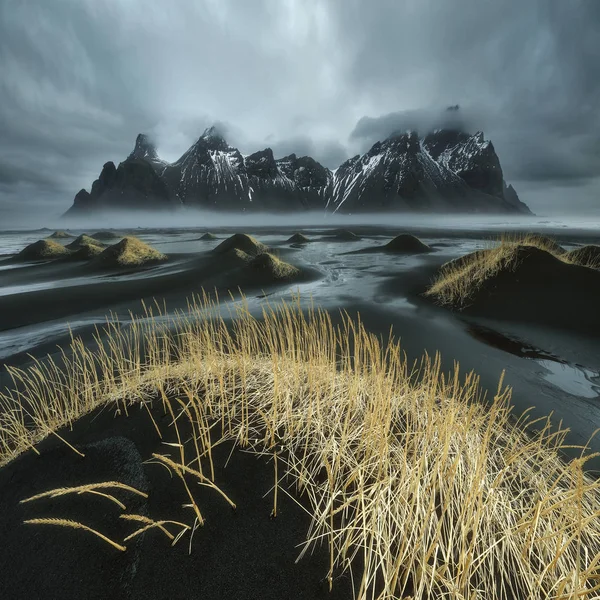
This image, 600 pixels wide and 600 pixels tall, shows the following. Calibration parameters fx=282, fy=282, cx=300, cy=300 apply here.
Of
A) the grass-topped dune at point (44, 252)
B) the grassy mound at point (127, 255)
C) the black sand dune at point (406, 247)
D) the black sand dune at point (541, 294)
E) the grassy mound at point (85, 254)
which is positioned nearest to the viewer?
the black sand dune at point (541, 294)

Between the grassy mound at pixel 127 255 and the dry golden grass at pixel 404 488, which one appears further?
the grassy mound at pixel 127 255

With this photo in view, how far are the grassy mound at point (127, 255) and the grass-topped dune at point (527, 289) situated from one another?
2007 centimetres

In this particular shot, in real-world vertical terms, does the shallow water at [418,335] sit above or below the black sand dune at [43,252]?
below

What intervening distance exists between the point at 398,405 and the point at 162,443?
2.60m

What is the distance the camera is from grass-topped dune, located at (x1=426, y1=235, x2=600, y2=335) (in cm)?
910

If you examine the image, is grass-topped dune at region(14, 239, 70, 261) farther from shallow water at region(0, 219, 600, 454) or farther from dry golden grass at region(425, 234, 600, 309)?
→ dry golden grass at region(425, 234, 600, 309)

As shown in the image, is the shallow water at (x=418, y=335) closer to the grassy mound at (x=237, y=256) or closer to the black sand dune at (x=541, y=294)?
the black sand dune at (x=541, y=294)

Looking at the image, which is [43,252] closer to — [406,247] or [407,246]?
[406,247]

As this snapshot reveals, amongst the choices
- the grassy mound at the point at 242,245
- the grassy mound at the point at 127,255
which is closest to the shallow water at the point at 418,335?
the grassy mound at the point at 127,255

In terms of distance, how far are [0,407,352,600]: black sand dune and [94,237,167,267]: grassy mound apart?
2067cm

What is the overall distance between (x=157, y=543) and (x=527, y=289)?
492 inches

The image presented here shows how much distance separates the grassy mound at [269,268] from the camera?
17.9 m

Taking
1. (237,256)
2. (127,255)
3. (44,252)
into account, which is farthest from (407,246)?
(44,252)

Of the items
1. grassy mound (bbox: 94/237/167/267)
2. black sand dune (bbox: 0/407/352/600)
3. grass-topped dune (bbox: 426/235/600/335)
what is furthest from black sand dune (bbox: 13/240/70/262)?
grass-topped dune (bbox: 426/235/600/335)
